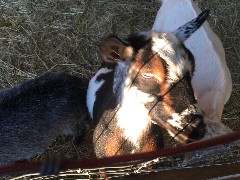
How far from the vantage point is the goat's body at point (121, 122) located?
250 centimetres

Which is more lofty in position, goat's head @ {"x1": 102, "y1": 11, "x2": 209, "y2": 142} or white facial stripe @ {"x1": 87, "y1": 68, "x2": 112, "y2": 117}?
goat's head @ {"x1": 102, "y1": 11, "x2": 209, "y2": 142}

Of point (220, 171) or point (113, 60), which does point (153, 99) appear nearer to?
point (113, 60)

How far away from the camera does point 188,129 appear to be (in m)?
2.31

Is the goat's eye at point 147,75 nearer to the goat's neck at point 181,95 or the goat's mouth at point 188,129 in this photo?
the goat's neck at point 181,95

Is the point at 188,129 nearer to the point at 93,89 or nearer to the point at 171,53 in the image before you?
the point at 171,53

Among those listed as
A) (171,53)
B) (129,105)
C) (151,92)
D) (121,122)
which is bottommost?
(121,122)

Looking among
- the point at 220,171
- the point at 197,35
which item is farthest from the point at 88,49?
the point at 220,171

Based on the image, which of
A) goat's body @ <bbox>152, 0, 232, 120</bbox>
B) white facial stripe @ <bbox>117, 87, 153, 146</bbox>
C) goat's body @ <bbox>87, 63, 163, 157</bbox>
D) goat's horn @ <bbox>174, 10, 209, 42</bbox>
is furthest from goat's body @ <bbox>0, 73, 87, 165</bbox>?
goat's horn @ <bbox>174, 10, 209, 42</bbox>

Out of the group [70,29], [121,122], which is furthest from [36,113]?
[70,29]

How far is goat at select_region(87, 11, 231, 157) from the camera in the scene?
2.29 meters

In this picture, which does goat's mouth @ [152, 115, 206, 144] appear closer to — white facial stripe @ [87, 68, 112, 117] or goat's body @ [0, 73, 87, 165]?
white facial stripe @ [87, 68, 112, 117]

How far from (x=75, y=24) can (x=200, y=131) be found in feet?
6.98

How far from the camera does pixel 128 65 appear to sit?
95.9 inches

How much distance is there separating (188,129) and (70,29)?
207 cm
